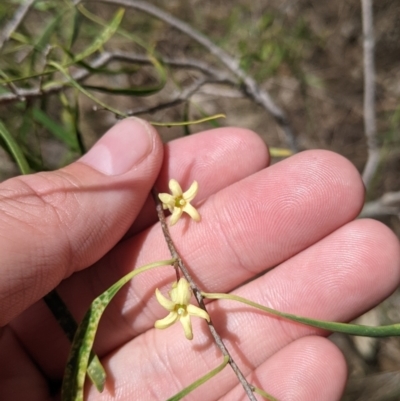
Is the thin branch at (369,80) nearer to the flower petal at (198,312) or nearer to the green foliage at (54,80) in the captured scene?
the green foliage at (54,80)

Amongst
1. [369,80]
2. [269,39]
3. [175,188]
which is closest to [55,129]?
[175,188]

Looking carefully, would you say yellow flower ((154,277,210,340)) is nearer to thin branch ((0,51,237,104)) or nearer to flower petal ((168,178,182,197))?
flower petal ((168,178,182,197))

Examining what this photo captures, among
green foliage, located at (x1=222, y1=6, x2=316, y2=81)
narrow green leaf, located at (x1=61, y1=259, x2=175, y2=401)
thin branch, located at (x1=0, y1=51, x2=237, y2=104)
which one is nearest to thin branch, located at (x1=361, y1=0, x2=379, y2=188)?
green foliage, located at (x1=222, y1=6, x2=316, y2=81)

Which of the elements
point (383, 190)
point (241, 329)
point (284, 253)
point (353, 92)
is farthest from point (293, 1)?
point (241, 329)

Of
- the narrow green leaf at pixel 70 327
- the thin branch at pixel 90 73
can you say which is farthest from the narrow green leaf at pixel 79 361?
the thin branch at pixel 90 73

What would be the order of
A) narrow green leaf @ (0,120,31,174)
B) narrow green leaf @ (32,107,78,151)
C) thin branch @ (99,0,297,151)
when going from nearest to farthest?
narrow green leaf @ (0,120,31,174), narrow green leaf @ (32,107,78,151), thin branch @ (99,0,297,151)

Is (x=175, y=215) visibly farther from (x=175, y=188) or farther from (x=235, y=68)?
(x=235, y=68)

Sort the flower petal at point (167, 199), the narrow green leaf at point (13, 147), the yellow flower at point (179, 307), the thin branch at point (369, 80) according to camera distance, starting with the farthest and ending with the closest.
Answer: the thin branch at point (369, 80)
the flower petal at point (167, 199)
the narrow green leaf at point (13, 147)
the yellow flower at point (179, 307)
